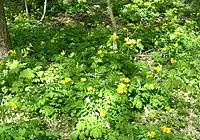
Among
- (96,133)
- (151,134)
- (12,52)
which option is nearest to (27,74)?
(12,52)

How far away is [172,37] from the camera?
7.65 meters

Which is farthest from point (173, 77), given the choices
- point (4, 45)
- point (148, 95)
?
point (4, 45)

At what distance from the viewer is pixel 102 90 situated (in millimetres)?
5348

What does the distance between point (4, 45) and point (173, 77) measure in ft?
11.0

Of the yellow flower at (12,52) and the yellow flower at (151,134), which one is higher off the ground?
the yellow flower at (12,52)

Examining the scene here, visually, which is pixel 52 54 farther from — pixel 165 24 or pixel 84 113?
pixel 165 24

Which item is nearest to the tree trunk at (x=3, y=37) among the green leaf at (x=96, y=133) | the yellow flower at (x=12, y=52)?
the yellow flower at (x=12, y=52)

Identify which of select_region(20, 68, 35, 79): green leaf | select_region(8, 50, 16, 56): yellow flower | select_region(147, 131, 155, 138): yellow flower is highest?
select_region(8, 50, 16, 56): yellow flower

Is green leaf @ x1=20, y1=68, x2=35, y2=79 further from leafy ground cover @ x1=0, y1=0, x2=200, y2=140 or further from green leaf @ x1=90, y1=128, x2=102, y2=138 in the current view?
green leaf @ x1=90, y1=128, x2=102, y2=138

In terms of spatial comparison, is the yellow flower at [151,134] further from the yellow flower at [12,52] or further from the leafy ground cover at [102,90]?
the yellow flower at [12,52]

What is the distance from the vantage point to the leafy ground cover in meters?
4.92

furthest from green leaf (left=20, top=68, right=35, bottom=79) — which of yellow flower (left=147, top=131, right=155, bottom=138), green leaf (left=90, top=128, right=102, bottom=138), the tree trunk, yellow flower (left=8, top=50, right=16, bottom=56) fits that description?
yellow flower (left=147, top=131, right=155, bottom=138)

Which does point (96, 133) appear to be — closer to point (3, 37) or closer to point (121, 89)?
point (121, 89)

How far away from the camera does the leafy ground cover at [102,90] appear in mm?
4918
